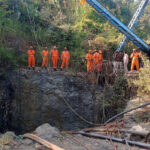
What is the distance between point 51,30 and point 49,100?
724cm

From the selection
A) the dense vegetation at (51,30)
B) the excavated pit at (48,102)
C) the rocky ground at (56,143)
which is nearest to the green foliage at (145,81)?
the rocky ground at (56,143)

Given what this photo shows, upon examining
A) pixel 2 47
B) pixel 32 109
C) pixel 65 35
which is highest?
pixel 65 35

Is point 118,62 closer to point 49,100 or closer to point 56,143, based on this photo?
point 49,100

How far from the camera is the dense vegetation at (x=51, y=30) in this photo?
15.3 meters

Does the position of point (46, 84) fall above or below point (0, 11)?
Result: below

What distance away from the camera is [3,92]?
12.6 meters

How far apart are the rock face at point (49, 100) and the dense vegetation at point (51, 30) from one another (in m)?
1.92

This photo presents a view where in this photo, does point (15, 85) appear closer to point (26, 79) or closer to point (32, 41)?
point (26, 79)

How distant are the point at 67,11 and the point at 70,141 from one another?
15.8m

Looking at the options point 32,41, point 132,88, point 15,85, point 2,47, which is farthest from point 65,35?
point 132,88

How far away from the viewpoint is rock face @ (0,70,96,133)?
12344mm

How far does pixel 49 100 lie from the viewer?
1245 cm

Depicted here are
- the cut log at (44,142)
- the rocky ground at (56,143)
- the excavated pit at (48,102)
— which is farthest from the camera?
the excavated pit at (48,102)

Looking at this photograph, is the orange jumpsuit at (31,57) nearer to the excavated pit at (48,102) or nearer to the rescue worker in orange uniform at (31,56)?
the rescue worker in orange uniform at (31,56)
